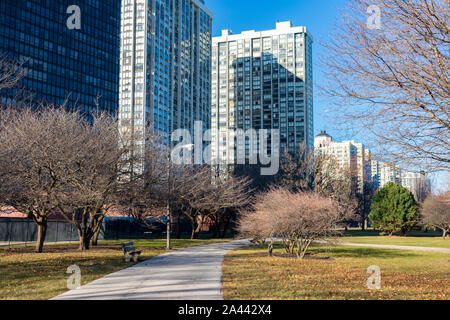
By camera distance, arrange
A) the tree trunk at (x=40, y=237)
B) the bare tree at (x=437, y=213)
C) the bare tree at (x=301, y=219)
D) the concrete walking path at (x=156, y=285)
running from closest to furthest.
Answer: the concrete walking path at (x=156, y=285) → the bare tree at (x=301, y=219) → the tree trunk at (x=40, y=237) → the bare tree at (x=437, y=213)

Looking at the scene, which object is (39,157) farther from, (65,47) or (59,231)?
(65,47)

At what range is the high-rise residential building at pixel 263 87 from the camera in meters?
138

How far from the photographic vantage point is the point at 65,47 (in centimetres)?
9819

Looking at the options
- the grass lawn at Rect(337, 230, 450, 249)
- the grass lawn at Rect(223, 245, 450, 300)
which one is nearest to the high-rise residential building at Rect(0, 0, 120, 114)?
the grass lawn at Rect(337, 230, 450, 249)

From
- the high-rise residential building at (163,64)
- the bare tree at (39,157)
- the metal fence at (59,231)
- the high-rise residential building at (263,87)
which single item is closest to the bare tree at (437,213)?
the metal fence at (59,231)

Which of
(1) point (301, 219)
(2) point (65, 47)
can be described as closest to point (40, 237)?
(1) point (301, 219)

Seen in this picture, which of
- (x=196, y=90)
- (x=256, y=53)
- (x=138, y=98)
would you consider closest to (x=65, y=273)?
(x=138, y=98)

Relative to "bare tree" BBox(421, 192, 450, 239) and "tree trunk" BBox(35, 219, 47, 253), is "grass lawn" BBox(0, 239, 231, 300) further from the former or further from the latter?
"bare tree" BBox(421, 192, 450, 239)

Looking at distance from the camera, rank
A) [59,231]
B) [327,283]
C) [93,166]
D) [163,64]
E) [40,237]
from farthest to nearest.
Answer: [163,64], [59,231], [40,237], [93,166], [327,283]

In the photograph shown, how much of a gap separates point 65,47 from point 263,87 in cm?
6838

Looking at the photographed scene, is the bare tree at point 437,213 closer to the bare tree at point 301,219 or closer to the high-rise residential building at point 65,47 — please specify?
the bare tree at point 301,219

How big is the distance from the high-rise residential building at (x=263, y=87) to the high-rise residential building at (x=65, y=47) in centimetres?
4892

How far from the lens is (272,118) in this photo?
461 feet
